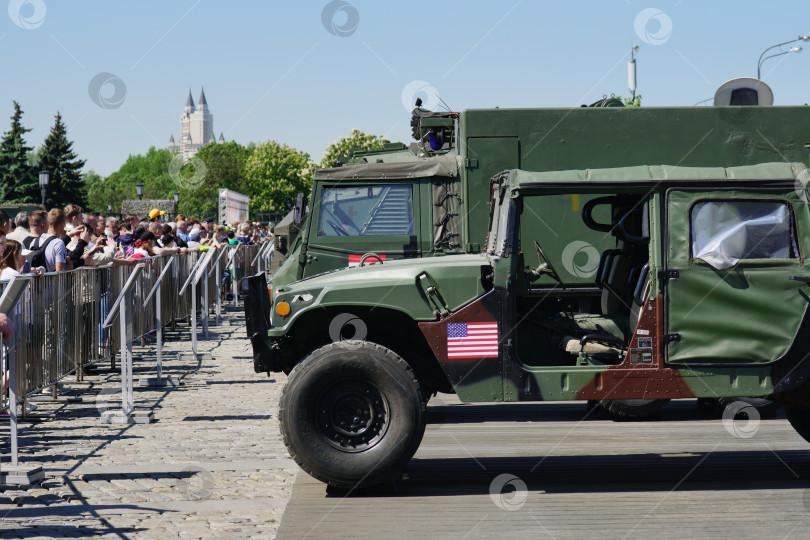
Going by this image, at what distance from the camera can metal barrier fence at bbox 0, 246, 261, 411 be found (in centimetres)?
975

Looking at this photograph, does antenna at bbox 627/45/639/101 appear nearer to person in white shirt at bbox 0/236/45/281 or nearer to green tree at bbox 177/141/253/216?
person in white shirt at bbox 0/236/45/281

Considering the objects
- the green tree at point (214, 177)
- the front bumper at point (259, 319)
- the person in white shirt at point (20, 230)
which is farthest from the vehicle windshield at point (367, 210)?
the green tree at point (214, 177)

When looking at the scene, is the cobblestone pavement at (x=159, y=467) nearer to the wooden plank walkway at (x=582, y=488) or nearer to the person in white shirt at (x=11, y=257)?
the wooden plank walkway at (x=582, y=488)

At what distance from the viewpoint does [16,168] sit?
240 ft

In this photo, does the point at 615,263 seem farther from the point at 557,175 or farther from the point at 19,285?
the point at 19,285

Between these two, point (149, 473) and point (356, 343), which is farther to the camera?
point (149, 473)

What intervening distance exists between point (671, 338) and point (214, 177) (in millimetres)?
130499

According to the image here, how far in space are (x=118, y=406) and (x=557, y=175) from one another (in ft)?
19.7

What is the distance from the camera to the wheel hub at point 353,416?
7.14 meters

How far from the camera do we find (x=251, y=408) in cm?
1138

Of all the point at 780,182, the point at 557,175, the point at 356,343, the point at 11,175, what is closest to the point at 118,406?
the point at 356,343

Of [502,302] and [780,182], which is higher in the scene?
[780,182]

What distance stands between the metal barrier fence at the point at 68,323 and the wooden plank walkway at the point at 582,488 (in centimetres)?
339

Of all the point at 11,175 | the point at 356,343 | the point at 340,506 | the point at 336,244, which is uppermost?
the point at 11,175
